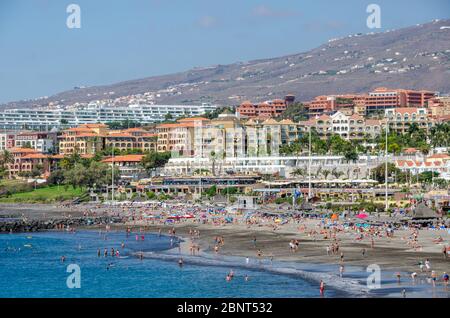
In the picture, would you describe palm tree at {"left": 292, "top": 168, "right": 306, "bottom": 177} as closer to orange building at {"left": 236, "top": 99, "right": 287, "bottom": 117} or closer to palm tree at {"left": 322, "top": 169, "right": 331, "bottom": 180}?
palm tree at {"left": 322, "top": 169, "right": 331, "bottom": 180}

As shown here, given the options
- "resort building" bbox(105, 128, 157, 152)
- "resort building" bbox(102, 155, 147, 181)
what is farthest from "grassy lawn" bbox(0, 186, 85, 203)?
"resort building" bbox(105, 128, 157, 152)

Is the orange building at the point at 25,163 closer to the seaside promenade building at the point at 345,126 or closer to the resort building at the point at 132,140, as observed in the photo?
the resort building at the point at 132,140

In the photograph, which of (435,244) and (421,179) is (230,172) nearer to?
(421,179)

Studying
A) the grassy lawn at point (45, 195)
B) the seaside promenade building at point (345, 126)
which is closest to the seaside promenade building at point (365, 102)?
the seaside promenade building at point (345, 126)

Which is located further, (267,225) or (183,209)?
(183,209)

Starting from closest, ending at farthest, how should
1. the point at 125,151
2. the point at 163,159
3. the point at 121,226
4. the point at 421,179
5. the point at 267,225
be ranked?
1. the point at 267,225
2. the point at 121,226
3. the point at 421,179
4. the point at 163,159
5. the point at 125,151

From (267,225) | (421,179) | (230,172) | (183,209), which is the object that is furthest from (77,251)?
(230,172)
